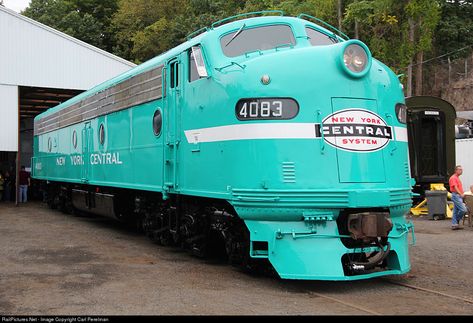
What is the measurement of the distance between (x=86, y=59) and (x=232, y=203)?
17053 mm

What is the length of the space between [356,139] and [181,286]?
117 inches

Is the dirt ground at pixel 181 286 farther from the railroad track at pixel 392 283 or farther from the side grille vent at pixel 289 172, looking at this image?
the side grille vent at pixel 289 172

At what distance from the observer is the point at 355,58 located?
7.26 metres

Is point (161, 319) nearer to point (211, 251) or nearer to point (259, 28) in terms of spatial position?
point (211, 251)

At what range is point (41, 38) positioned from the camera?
70.8 ft

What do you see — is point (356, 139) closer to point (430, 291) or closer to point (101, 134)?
point (430, 291)

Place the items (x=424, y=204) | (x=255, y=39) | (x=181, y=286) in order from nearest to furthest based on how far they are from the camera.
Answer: (x=181, y=286) < (x=255, y=39) < (x=424, y=204)

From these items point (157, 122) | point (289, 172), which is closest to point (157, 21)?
point (157, 122)

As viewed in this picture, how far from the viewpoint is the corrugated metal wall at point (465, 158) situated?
63.8 feet

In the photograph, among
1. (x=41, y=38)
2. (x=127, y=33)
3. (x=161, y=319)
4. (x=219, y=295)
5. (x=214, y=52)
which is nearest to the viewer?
(x=161, y=319)

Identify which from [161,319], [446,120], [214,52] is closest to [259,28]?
[214,52]

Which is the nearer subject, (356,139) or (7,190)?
(356,139)

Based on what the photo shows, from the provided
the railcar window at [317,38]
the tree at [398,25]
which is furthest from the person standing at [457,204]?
the tree at [398,25]

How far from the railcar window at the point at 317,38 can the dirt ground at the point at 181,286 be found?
3.57m
